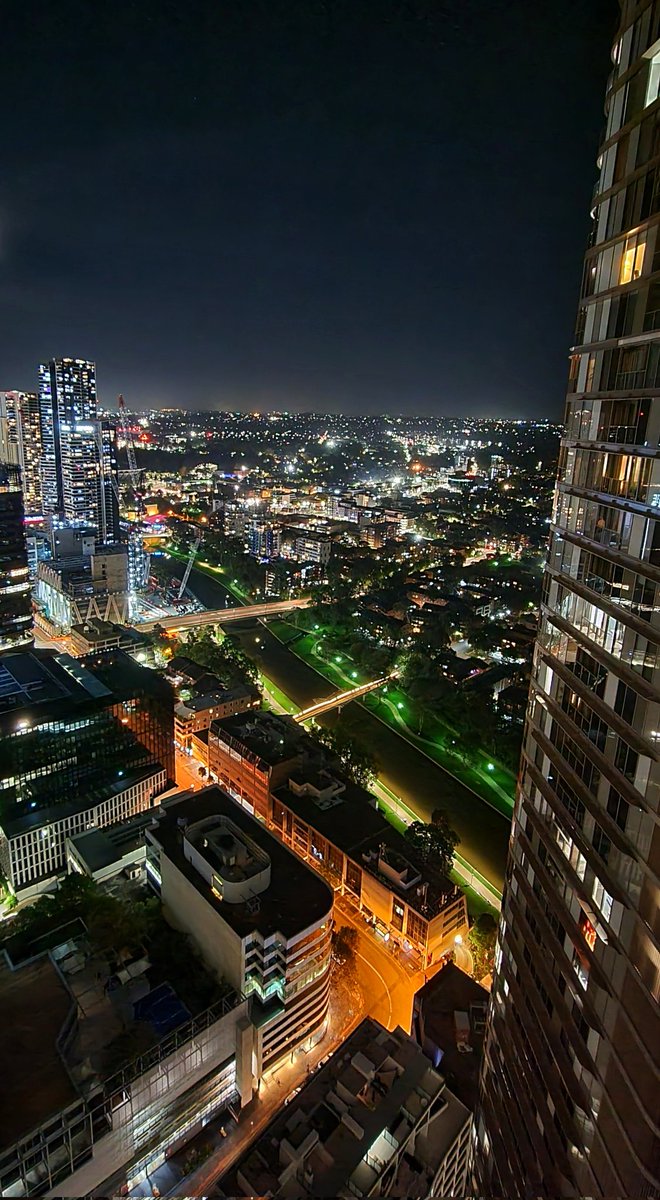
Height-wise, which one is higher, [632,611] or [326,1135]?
[632,611]

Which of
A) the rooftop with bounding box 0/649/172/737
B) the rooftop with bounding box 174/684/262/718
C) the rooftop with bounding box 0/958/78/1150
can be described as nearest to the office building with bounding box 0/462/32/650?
the rooftop with bounding box 0/649/172/737

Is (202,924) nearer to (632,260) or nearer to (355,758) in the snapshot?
(355,758)

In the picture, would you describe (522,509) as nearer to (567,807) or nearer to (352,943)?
(352,943)

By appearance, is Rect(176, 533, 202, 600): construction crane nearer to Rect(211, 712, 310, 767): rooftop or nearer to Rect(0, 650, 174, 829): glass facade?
Rect(211, 712, 310, 767): rooftop

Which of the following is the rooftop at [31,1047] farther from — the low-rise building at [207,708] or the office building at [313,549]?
the office building at [313,549]

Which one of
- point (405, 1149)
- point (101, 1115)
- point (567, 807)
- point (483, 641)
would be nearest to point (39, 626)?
point (483, 641)

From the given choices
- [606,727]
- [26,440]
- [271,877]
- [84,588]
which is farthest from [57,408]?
[606,727]

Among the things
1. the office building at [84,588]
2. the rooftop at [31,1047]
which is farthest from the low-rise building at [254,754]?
the office building at [84,588]
